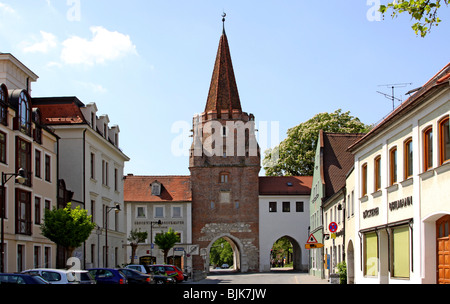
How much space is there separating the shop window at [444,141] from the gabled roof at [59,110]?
30.3 metres

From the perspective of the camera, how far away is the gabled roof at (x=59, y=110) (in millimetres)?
44219

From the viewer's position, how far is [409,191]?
20.6m

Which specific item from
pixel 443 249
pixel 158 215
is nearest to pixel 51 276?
pixel 443 249

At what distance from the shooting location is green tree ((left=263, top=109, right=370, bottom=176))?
2992 inches

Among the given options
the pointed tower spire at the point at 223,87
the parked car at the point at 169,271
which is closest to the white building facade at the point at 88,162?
the parked car at the point at 169,271

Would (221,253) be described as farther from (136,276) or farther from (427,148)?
(427,148)

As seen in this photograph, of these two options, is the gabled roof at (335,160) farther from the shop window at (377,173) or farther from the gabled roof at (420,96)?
the gabled roof at (420,96)

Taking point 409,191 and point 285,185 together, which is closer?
point 409,191

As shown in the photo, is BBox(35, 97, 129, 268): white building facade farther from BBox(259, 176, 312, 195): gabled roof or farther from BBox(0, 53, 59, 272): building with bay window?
BBox(259, 176, 312, 195): gabled roof

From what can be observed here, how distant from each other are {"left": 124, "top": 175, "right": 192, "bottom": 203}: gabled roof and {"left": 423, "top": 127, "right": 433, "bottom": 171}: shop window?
5631 centimetres

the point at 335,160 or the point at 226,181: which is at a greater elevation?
the point at 335,160

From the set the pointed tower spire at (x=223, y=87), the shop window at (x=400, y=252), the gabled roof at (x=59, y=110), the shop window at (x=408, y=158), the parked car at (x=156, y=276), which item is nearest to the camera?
the shop window at (x=408, y=158)

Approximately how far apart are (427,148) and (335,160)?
31874mm

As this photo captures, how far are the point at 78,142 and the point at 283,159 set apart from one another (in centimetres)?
4108
